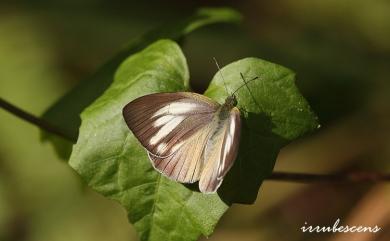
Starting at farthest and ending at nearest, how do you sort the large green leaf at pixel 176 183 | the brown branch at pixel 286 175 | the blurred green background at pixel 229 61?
the blurred green background at pixel 229 61 → the brown branch at pixel 286 175 → the large green leaf at pixel 176 183

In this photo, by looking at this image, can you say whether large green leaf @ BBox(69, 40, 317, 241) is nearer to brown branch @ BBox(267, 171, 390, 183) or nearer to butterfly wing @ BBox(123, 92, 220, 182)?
butterfly wing @ BBox(123, 92, 220, 182)

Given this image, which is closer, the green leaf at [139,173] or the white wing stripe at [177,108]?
the green leaf at [139,173]

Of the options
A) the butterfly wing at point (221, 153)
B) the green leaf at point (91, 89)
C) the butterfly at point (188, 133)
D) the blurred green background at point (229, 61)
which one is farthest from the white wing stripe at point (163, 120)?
the blurred green background at point (229, 61)

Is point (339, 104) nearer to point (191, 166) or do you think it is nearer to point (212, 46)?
point (212, 46)

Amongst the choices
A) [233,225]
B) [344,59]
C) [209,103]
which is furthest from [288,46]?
[209,103]

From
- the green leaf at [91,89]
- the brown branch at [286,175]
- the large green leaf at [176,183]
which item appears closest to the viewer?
the large green leaf at [176,183]

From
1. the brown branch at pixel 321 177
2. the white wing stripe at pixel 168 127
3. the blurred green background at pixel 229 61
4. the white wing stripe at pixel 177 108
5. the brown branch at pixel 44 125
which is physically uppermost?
the white wing stripe at pixel 177 108

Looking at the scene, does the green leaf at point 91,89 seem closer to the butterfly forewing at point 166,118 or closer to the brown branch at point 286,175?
the brown branch at point 286,175
